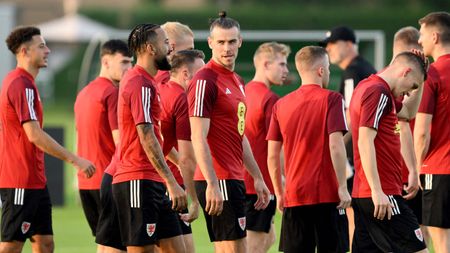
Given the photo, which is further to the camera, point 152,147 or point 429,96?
point 429,96

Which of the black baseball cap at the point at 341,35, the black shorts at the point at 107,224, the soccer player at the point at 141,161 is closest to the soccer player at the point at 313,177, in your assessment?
the soccer player at the point at 141,161

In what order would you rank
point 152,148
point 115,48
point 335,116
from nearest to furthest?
point 152,148
point 335,116
point 115,48

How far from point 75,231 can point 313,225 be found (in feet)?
23.6

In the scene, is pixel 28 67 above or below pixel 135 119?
above

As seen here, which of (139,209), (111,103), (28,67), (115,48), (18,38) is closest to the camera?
(139,209)

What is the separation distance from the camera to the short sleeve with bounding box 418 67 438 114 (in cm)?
1078

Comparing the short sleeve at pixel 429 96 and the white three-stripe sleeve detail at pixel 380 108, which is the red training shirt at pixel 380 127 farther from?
the short sleeve at pixel 429 96

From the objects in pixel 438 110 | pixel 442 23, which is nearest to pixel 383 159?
pixel 438 110

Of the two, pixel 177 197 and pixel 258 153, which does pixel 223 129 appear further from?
pixel 258 153

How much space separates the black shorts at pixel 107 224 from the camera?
405 inches

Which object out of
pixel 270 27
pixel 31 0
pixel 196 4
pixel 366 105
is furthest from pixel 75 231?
pixel 31 0

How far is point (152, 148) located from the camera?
9.12 metres

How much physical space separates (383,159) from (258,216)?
275 centimetres

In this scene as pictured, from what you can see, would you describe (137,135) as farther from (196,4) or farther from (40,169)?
(196,4)
